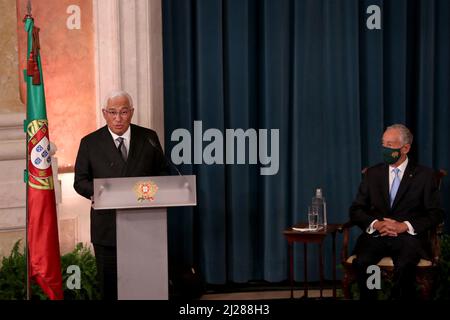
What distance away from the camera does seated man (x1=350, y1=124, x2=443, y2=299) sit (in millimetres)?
5125

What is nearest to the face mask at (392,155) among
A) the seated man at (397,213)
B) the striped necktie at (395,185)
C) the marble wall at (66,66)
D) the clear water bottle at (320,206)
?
the seated man at (397,213)

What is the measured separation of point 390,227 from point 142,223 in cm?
163

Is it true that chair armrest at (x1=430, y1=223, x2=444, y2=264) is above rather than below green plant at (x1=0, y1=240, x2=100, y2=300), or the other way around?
above

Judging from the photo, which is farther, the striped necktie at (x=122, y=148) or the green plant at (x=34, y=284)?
the green plant at (x=34, y=284)

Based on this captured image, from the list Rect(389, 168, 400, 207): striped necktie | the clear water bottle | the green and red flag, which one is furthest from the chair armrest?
the green and red flag

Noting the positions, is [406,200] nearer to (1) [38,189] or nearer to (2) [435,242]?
(2) [435,242]

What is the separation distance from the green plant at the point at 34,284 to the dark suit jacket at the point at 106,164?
2.07ft

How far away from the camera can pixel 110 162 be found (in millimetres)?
4926

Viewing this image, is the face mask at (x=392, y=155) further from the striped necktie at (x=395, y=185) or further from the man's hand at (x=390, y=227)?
the man's hand at (x=390, y=227)

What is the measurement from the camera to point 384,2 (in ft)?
20.4

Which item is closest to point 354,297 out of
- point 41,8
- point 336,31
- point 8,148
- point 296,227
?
point 296,227

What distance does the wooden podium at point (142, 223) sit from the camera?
14.9 feet

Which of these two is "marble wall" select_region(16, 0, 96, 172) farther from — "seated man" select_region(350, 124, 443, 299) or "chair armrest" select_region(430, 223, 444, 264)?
"chair armrest" select_region(430, 223, 444, 264)
